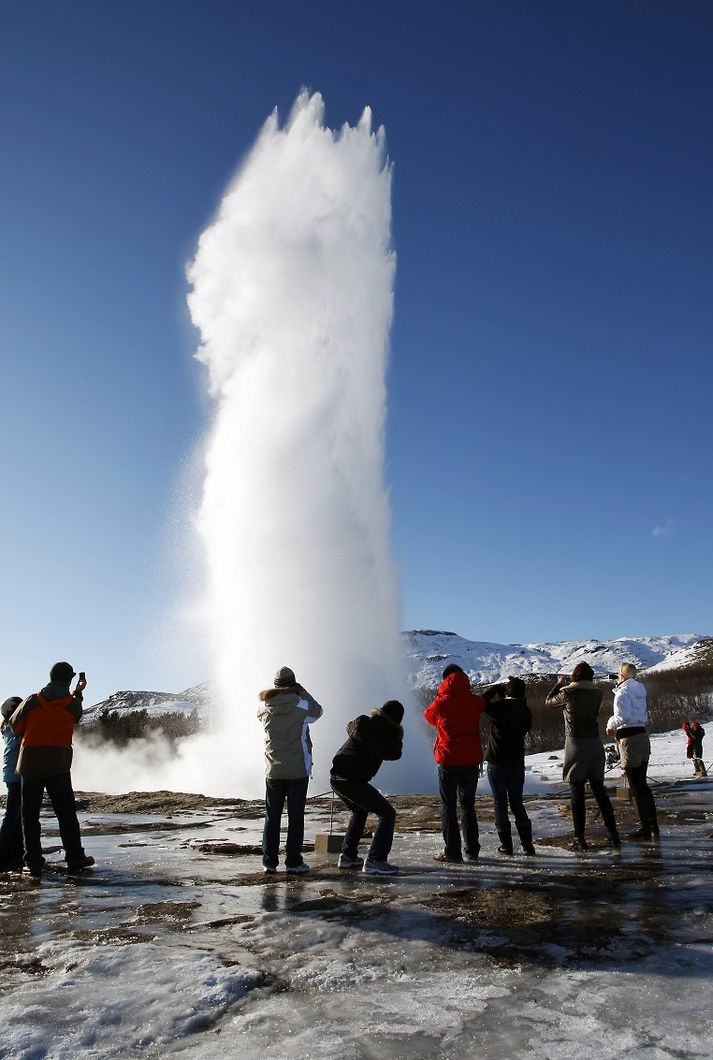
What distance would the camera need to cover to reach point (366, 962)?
464 centimetres

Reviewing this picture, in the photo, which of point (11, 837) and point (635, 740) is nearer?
point (11, 837)

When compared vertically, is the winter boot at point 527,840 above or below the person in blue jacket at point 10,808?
below

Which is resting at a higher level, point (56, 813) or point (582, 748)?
point (582, 748)

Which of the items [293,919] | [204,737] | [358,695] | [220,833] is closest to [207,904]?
[293,919]

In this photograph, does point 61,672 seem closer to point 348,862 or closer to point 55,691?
point 55,691

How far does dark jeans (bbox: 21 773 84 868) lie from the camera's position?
8258mm

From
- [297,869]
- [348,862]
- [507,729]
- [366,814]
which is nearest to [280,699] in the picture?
[366,814]

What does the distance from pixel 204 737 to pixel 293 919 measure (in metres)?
24.6

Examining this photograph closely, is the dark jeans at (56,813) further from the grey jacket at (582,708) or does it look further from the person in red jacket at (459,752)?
the grey jacket at (582,708)

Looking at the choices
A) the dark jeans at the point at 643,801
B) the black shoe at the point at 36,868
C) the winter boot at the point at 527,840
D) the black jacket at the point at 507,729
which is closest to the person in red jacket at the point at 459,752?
the black jacket at the point at 507,729

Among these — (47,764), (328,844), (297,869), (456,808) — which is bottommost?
(328,844)

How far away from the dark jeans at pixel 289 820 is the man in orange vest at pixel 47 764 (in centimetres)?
214

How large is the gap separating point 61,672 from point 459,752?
4.86m

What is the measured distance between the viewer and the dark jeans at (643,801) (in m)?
9.69
